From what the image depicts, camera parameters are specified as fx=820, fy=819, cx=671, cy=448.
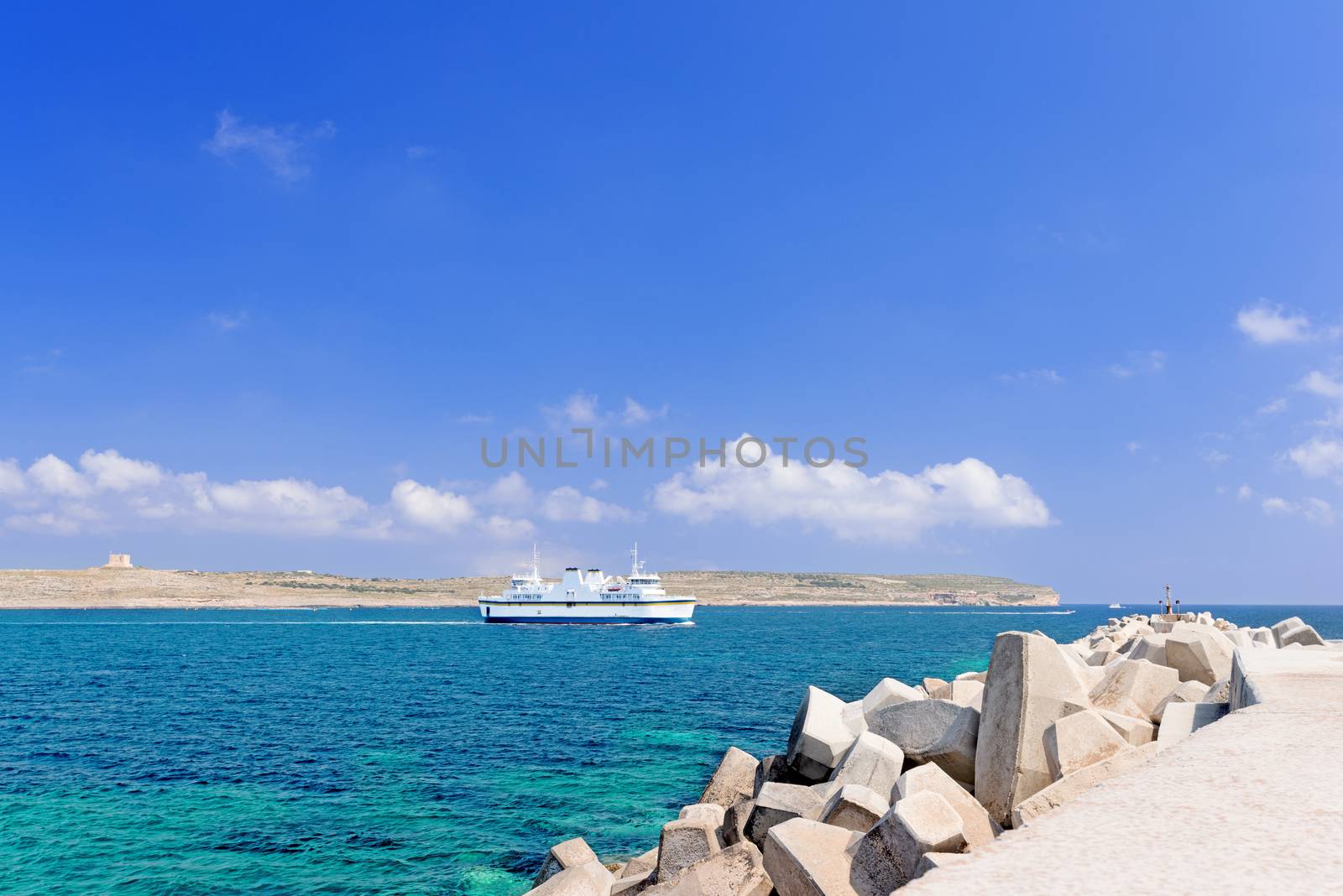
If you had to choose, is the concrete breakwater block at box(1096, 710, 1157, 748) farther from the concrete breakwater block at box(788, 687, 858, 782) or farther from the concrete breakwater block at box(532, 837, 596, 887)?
the concrete breakwater block at box(532, 837, 596, 887)

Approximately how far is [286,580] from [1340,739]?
19258 centimetres

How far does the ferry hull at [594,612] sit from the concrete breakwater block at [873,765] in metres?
85.9

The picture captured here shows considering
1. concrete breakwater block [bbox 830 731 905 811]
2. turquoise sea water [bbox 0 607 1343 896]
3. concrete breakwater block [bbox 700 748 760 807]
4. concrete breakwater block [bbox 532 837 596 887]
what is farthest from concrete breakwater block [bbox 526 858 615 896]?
turquoise sea water [bbox 0 607 1343 896]

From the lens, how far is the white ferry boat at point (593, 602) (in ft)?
308

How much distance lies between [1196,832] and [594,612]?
306 feet

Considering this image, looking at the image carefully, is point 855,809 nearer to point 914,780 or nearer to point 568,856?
point 914,780

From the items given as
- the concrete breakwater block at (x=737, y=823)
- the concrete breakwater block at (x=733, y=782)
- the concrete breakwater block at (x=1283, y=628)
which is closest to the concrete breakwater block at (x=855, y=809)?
the concrete breakwater block at (x=737, y=823)

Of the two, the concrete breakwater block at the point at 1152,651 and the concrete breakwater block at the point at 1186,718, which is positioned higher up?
the concrete breakwater block at the point at 1186,718

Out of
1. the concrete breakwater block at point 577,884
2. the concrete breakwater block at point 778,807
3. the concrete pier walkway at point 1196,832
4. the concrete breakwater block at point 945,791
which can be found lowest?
the concrete breakwater block at point 577,884

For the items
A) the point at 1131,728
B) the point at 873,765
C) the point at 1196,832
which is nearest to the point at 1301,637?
the point at 1131,728

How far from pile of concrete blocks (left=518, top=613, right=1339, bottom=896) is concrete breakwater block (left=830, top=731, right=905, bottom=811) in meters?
0.02

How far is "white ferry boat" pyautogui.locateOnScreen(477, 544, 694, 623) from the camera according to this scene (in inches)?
3691

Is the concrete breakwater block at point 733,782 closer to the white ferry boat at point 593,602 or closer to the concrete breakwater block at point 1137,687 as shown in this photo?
the concrete breakwater block at point 1137,687

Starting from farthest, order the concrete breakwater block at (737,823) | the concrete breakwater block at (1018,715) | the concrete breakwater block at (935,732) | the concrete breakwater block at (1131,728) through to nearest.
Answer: the concrete breakwater block at (737,823) < the concrete breakwater block at (935,732) < the concrete breakwater block at (1131,728) < the concrete breakwater block at (1018,715)
